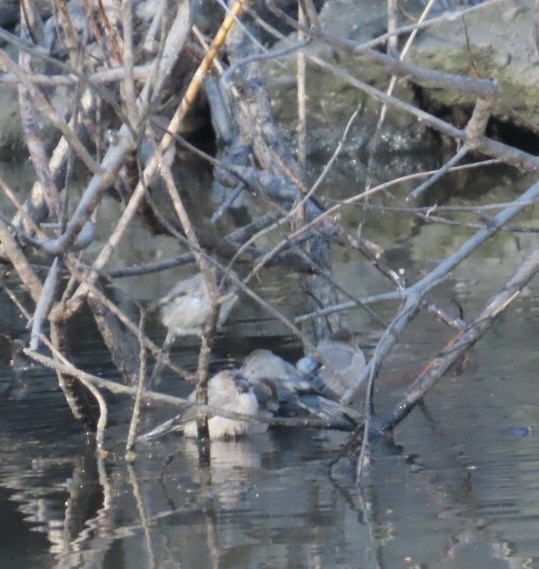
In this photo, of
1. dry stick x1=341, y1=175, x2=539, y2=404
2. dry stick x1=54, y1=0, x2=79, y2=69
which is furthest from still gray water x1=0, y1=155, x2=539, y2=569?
dry stick x1=54, y1=0, x2=79, y2=69

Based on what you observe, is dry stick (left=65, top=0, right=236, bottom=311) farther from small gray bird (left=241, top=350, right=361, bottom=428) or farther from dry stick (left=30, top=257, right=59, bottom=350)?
small gray bird (left=241, top=350, right=361, bottom=428)

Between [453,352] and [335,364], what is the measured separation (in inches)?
41.1

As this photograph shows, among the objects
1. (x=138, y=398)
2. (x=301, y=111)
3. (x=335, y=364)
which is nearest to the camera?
(x=138, y=398)

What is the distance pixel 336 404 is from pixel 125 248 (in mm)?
5509

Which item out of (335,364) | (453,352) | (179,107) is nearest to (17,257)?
(179,107)

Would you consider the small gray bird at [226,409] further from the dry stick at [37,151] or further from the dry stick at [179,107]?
the dry stick at [37,151]

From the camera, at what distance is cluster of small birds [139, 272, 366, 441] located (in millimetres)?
4680

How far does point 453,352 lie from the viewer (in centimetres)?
435

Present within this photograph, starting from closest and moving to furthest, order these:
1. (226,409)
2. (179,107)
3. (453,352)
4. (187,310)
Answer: (179,107), (453,352), (226,409), (187,310)

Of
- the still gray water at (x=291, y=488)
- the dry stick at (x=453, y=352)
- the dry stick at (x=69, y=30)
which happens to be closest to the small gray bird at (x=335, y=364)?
the still gray water at (x=291, y=488)

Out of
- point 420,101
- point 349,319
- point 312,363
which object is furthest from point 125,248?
point 420,101

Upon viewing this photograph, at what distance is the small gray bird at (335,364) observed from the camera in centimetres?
539

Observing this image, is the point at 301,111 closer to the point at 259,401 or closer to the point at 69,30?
the point at 259,401

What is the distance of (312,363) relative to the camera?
18.2 ft
